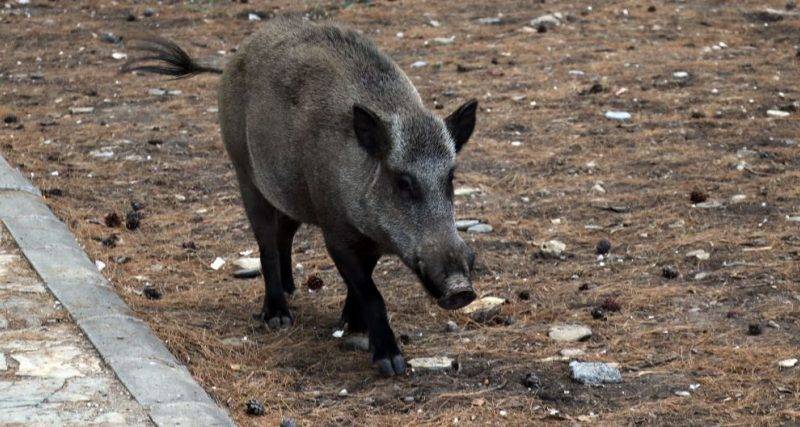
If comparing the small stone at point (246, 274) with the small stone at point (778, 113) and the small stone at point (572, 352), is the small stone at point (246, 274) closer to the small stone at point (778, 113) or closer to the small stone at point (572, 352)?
the small stone at point (572, 352)

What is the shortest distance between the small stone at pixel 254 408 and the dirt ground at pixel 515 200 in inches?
2.3

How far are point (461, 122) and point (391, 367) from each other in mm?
1232

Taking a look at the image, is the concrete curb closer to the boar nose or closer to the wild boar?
the wild boar

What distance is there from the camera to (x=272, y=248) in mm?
7051

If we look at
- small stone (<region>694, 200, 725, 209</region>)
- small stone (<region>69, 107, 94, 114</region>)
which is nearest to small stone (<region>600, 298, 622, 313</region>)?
small stone (<region>694, 200, 725, 209</region>)

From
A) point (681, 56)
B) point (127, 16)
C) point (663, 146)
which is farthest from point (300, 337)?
point (127, 16)

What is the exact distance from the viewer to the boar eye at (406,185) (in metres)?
6.00

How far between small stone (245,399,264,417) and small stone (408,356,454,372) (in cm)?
86

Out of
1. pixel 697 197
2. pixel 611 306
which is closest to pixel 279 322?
pixel 611 306

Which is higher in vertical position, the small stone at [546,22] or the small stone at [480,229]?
the small stone at [480,229]

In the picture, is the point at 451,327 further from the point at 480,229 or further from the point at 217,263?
the point at 217,263

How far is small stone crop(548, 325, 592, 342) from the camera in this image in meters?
6.40

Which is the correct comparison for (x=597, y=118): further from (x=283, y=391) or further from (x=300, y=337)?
(x=283, y=391)

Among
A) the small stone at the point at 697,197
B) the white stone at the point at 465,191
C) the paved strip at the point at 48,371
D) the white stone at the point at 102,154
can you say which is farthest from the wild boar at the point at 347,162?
the white stone at the point at 102,154
